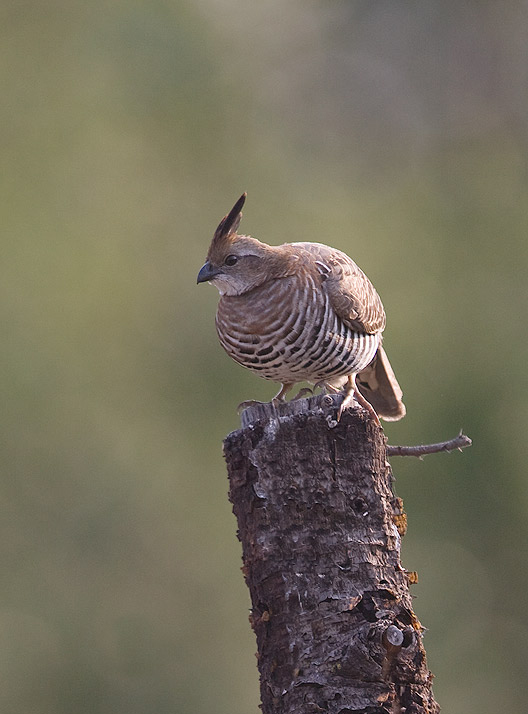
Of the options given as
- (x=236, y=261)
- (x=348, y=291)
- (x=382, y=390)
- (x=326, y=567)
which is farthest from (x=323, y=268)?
(x=326, y=567)

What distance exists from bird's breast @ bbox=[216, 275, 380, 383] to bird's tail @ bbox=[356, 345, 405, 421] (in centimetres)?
58

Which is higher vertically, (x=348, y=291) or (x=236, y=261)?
(x=236, y=261)

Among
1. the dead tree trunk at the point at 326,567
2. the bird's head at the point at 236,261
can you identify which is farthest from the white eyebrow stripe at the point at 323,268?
the dead tree trunk at the point at 326,567

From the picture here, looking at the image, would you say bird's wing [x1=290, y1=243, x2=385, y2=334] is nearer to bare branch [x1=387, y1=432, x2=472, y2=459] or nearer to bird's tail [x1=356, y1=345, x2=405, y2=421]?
bird's tail [x1=356, y1=345, x2=405, y2=421]

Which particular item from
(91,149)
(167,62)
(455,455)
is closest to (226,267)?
(455,455)

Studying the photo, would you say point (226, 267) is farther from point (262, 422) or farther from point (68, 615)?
point (68, 615)

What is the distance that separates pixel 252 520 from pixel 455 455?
8404 mm

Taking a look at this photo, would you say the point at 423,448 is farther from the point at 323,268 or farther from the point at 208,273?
the point at 208,273

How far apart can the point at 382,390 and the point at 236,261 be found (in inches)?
43.5

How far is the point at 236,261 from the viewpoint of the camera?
538 centimetres

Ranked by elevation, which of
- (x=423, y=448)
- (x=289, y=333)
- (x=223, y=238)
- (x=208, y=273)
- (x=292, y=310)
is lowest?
(x=423, y=448)

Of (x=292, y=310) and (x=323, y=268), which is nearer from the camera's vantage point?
(x=292, y=310)

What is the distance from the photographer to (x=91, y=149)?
13.7 metres

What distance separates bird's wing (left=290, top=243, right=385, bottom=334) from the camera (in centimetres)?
522
